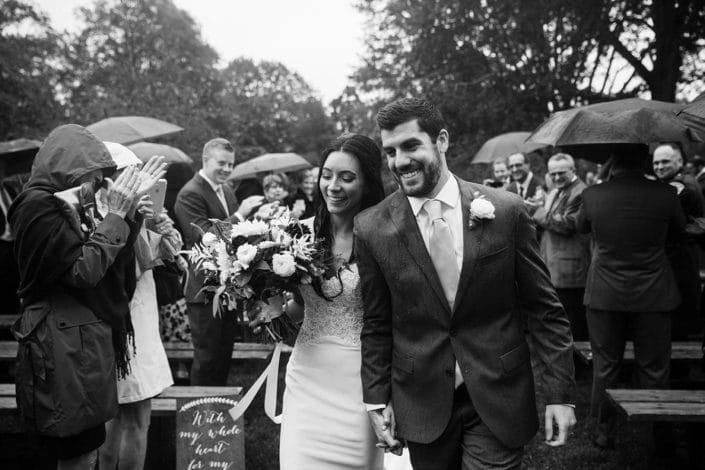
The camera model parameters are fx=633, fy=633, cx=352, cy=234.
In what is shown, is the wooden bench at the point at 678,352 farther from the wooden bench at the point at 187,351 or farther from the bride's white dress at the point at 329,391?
the bride's white dress at the point at 329,391

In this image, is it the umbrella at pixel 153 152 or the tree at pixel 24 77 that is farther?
the tree at pixel 24 77

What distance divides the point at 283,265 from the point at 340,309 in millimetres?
541

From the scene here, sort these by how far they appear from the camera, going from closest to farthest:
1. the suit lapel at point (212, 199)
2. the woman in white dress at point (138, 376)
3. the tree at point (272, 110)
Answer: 1. the woman in white dress at point (138, 376)
2. the suit lapel at point (212, 199)
3. the tree at point (272, 110)

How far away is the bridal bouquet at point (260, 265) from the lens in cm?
305

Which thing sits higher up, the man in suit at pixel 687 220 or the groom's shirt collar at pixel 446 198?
the groom's shirt collar at pixel 446 198

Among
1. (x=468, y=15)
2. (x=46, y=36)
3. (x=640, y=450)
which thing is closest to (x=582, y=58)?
(x=468, y=15)

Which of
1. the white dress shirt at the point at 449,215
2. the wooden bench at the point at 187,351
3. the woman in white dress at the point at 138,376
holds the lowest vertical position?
the wooden bench at the point at 187,351

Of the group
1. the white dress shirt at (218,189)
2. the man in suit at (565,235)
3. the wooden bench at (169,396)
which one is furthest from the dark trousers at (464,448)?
the man in suit at (565,235)

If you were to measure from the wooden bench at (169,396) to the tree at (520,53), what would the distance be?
44.9 ft

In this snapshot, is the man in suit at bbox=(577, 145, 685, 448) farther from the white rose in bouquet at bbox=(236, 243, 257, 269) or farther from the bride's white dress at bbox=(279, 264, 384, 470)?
the white rose in bouquet at bbox=(236, 243, 257, 269)

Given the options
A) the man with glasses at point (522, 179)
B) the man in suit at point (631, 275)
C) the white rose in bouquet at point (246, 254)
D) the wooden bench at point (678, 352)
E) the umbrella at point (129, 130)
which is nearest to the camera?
the white rose in bouquet at point (246, 254)

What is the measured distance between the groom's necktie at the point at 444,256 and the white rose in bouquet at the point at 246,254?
0.85 m

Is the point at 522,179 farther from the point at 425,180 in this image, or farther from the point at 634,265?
the point at 425,180

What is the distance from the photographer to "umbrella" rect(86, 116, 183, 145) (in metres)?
6.98
